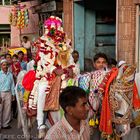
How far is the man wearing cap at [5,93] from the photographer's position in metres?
9.67

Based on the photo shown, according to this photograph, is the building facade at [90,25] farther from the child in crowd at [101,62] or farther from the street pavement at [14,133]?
the child in crowd at [101,62]

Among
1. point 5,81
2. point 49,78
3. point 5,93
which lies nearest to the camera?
point 49,78

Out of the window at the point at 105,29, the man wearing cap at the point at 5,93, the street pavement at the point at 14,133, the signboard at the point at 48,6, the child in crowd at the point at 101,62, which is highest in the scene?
the signboard at the point at 48,6

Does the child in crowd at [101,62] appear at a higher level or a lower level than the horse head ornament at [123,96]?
higher

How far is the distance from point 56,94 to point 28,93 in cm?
61

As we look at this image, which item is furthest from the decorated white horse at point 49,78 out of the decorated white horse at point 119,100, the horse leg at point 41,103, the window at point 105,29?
the window at point 105,29

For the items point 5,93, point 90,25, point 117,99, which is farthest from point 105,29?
point 117,99

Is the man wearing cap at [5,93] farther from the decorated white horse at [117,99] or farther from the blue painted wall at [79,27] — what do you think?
the blue painted wall at [79,27]

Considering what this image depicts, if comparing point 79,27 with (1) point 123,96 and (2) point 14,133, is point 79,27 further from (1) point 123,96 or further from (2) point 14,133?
(1) point 123,96

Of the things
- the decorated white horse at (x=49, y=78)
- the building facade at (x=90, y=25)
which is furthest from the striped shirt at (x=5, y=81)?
the building facade at (x=90, y=25)

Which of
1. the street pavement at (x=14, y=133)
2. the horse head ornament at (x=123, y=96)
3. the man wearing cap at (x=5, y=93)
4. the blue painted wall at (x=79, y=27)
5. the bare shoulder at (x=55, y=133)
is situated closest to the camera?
the bare shoulder at (x=55, y=133)

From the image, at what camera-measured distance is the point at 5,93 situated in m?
9.82

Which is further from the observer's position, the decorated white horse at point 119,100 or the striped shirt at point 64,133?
the decorated white horse at point 119,100

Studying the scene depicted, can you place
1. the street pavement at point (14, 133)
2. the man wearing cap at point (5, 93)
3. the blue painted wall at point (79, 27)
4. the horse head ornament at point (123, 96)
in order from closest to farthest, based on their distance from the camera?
the horse head ornament at point (123, 96) < the street pavement at point (14, 133) < the man wearing cap at point (5, 93) < the blue painted wall at point (79, 27)
